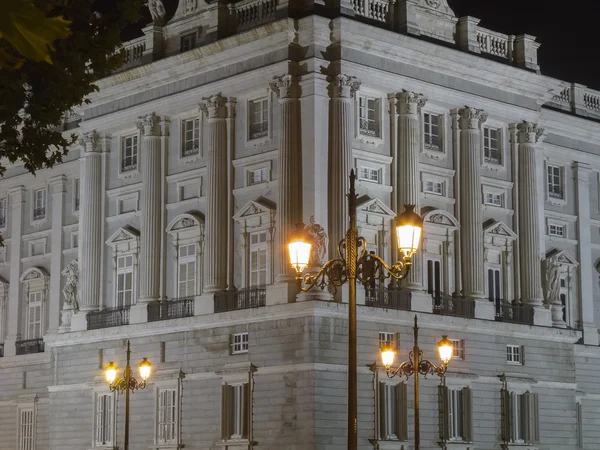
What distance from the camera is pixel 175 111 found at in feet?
162

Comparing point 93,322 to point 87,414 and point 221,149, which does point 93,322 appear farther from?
point 221,149

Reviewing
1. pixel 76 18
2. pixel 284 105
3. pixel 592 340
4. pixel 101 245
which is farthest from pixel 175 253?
pixel 76 18

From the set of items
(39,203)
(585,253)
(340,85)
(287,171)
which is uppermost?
(340,85)

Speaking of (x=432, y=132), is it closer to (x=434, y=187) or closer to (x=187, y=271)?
(x=434, y=187)

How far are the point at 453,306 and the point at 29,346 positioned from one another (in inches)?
804

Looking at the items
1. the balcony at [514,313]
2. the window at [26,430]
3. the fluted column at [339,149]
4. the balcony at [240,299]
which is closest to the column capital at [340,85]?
the fluted column at [339,149]

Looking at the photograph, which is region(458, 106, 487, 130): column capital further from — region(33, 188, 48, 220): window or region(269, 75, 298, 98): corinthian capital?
region(33, 188, 48, 220): window

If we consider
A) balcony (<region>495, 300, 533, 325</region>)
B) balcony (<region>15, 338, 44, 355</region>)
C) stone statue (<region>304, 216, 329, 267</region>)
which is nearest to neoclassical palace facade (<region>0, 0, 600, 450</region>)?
balcony (<region>495, 300, 533, 325</region>)

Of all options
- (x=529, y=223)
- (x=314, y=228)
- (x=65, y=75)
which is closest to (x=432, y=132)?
(x=529, y=223)

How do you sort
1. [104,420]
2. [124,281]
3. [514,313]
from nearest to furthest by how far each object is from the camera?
[514,313] → [104,420] → [124,281]

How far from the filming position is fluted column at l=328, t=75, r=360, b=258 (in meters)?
43.8

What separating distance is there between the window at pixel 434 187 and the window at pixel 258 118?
253 inches

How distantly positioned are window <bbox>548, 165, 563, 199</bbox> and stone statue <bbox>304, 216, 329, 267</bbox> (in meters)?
15.5

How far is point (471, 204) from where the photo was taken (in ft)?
160
